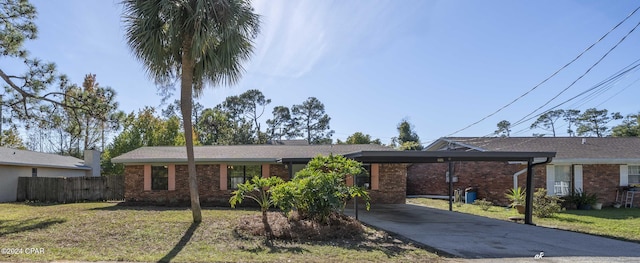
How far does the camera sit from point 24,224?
10953 millimetres

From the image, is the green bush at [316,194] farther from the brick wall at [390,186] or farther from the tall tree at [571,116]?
the tall tree at [571,116]

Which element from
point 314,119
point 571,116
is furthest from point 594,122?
point 314,119

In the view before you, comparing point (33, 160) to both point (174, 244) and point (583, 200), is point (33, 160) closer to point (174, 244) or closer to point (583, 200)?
point (174, 244)

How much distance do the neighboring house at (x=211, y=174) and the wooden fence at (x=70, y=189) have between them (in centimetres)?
388

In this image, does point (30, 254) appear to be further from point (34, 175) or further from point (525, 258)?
point (34, 175)

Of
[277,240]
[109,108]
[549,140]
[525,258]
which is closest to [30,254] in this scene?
[277,240]

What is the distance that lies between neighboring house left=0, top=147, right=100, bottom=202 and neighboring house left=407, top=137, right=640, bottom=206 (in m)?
21.0

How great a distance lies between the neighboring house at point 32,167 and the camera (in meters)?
20.1

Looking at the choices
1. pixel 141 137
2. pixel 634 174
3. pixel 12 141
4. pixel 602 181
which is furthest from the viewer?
pixel 12 141

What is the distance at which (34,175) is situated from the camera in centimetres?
2262

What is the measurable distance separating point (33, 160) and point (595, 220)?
995 inches

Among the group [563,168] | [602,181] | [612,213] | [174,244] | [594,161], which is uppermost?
[594,161]

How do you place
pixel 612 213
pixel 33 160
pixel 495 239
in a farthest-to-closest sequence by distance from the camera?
pixel 33 160
pixel 612 213
pixel 495 239

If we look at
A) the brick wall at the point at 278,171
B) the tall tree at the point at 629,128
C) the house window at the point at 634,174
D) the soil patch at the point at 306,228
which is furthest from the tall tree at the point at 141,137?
the tall tree at the point at 629,128
